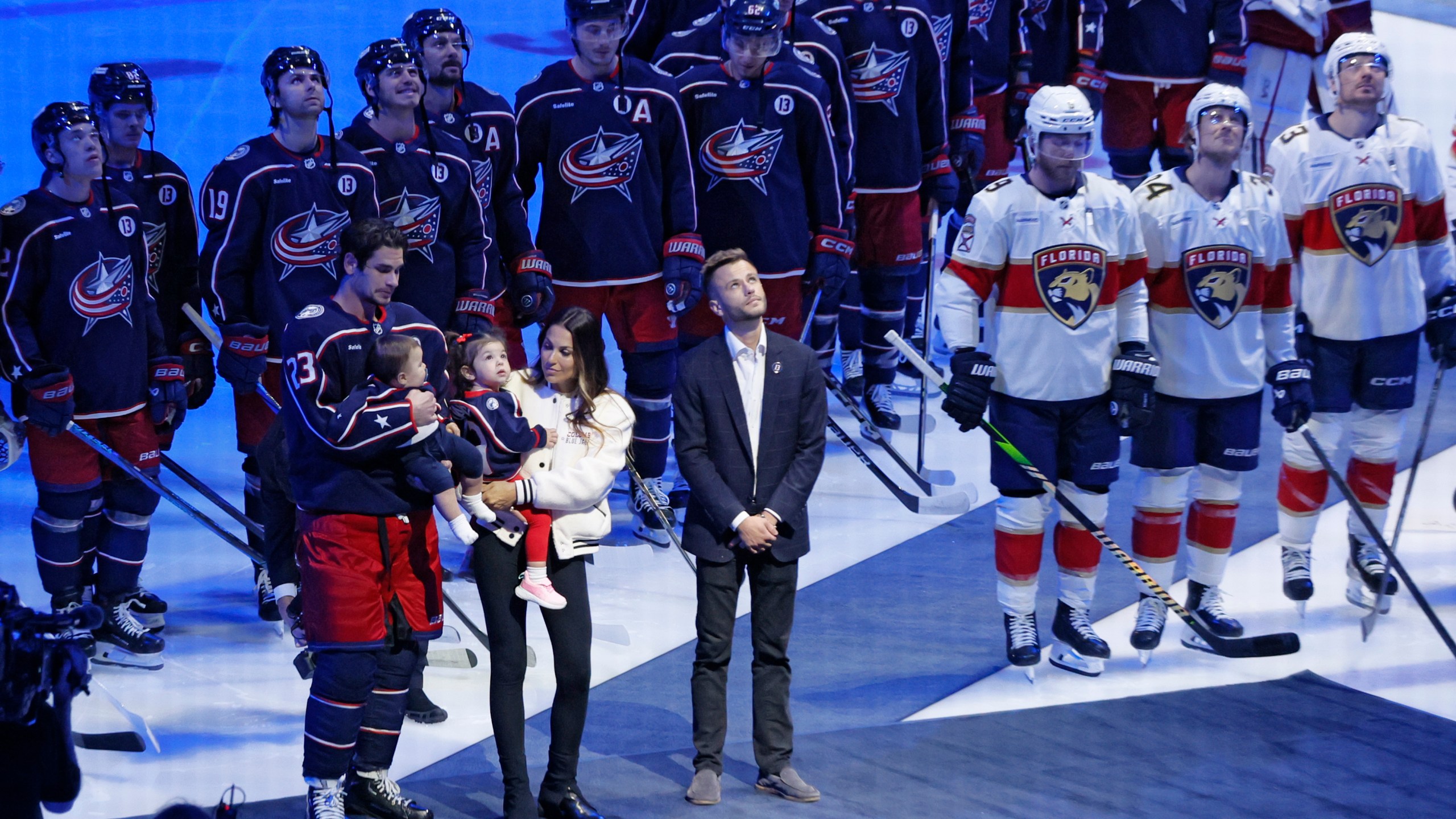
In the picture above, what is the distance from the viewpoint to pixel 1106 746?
152 inches

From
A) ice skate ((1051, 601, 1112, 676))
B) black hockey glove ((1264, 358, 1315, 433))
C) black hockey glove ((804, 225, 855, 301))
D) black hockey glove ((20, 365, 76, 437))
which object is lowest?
ice skate ((1051, 601, 1112, 676))

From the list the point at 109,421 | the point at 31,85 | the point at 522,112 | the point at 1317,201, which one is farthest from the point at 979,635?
the point at 31,85

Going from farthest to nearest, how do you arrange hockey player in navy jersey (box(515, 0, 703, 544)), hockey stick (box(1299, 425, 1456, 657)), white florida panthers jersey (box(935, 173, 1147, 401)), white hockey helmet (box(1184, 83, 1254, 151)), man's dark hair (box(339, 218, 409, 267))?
1. hockey player in navy jersey (box(515, 0, 703, 544))
2. hockey stick (box(1299, 425, 1456, 657))
3. white hockey helmet (box(1184, 83, 1254, 151))
4. white florida panthers jersey (box(935, 173, 1147, 401))
5. man's dark hair (box(339, 218, 409, 267))

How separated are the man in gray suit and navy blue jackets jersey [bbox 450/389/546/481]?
13.7 inches

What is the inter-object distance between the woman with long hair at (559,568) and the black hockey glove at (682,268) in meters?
1.44

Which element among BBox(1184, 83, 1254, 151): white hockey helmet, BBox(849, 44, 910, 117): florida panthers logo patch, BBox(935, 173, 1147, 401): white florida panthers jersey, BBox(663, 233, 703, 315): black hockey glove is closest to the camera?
BBox(935, 173, 1147, 401): white florida panthers jersey

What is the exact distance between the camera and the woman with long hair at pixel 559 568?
342 cm

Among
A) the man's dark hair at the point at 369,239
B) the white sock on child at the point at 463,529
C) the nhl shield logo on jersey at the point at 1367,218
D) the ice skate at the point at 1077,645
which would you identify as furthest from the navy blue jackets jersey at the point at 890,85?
the white sock on child at the point at 463,529

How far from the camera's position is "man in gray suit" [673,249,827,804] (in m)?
3.60

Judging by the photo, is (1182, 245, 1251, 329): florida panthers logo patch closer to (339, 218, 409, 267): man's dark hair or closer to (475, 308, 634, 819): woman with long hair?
(475, 308, 634, 819): woman with long hair

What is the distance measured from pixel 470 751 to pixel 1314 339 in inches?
105

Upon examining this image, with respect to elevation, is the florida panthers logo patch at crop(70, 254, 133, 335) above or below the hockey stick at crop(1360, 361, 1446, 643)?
above

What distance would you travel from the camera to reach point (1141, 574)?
14.3 feet

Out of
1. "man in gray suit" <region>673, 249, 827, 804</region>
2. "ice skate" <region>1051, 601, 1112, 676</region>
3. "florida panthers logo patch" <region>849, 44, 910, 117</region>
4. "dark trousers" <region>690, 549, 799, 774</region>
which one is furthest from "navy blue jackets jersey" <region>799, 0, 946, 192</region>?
"dark trousers" <region>690, 549, 799, 774</region>
